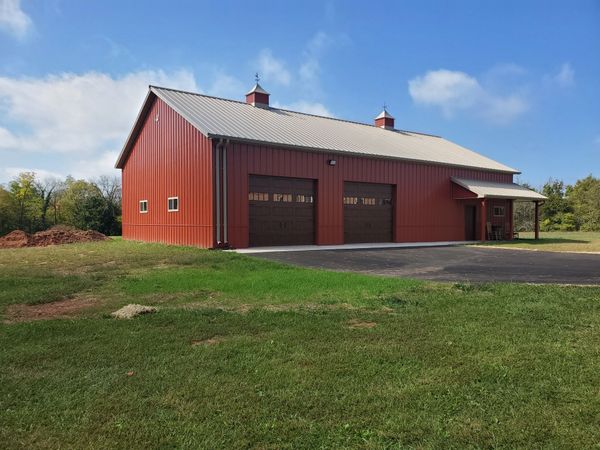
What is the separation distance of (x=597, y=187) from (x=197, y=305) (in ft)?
149

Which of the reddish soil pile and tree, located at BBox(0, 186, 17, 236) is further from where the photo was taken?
tree, located at BBox(0, 186, 17, 236)

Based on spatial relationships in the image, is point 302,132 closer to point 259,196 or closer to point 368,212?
point 259,196

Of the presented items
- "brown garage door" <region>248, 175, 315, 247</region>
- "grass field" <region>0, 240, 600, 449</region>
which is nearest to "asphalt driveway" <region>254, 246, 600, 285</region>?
"grass field" <region>0, 240, 600, 449</region>

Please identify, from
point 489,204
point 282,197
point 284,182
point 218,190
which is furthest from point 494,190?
point 218,190

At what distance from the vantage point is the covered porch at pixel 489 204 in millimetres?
22781

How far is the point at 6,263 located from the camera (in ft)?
39.3

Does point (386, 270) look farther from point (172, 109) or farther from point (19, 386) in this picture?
point (172, 109)

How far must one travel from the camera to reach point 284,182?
17547 mm

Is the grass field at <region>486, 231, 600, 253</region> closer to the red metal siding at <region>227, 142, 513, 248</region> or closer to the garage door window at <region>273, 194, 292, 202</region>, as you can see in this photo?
the red metal siding at <region>227, 142, 513, 248</region>

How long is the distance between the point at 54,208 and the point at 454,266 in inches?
1503

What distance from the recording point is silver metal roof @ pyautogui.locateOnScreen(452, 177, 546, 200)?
2223 cm

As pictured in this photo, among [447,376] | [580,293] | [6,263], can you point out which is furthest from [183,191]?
[447,376]

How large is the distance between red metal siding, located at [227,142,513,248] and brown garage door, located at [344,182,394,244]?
36 cm

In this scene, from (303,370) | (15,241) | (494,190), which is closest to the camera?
(303,370)
